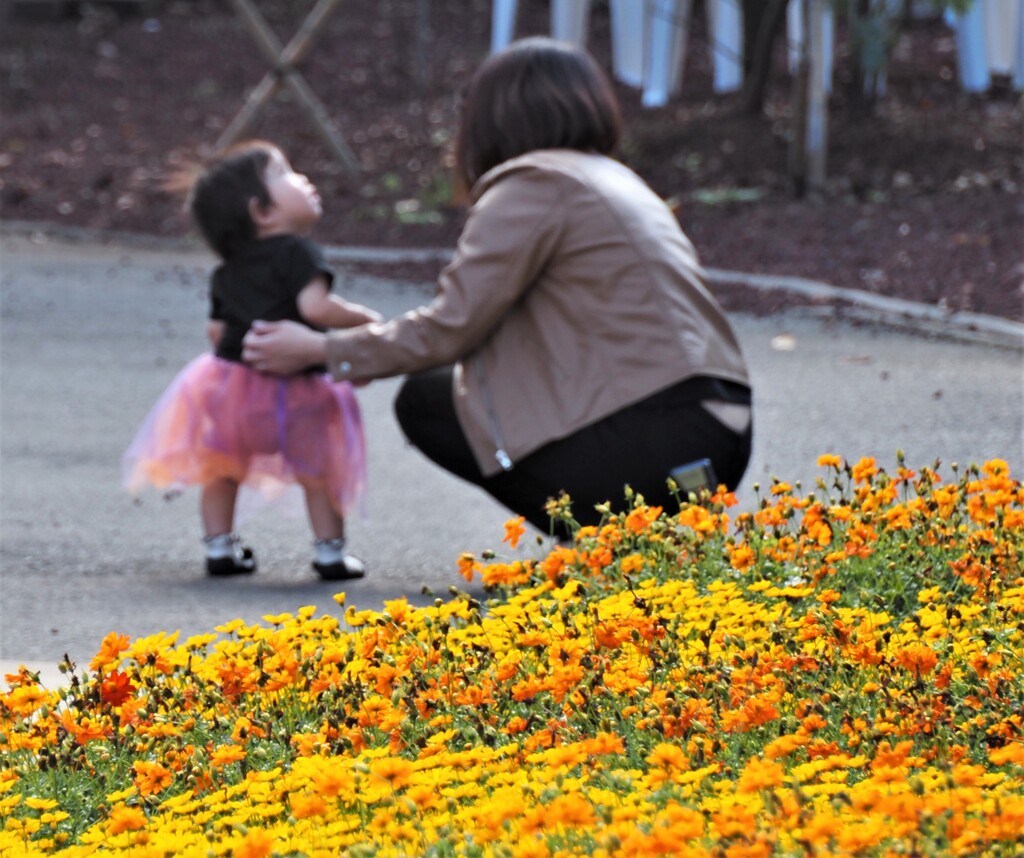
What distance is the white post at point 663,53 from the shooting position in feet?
49.1

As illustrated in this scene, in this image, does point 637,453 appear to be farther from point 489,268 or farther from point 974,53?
point 974,53

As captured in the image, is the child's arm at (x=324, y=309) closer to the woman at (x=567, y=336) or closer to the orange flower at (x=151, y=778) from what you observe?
the woman at (x=567, y=336)

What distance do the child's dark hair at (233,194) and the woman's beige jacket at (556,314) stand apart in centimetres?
69

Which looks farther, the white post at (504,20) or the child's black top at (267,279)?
the white post at (504,20)

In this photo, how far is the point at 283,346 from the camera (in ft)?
16.2

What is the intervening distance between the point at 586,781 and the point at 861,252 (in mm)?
8128

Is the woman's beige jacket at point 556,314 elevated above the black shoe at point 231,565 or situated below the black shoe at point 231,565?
above

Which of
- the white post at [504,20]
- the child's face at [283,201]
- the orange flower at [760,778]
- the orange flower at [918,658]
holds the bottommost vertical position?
the orange flower at [918,658]

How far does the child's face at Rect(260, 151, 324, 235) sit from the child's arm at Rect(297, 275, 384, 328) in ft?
0.74

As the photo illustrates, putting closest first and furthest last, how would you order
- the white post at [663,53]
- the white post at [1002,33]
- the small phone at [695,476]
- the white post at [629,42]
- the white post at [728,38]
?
the small phone at [695,476] < the white post at [728,38] < the white post at [1002,33] < the white post at [663,53] < the white post at [629,42]

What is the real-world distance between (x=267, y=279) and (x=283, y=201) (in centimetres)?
26

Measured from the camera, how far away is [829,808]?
2064mm

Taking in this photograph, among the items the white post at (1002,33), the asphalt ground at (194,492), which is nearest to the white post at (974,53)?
the white post at (1002,33)

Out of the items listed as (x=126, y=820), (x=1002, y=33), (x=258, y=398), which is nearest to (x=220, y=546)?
(x=258, y=398)
